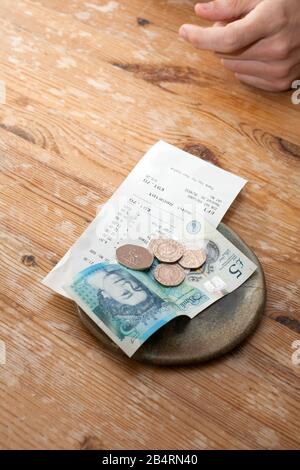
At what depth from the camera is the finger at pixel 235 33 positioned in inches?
49.1

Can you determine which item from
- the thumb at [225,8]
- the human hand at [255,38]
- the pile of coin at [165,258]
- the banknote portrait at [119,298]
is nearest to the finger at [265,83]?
the human hand at [255,38]

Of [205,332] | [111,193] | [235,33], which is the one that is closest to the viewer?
[205,332]

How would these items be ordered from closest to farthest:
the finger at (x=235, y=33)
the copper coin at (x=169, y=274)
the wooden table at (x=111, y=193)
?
the wooden table at (x=111, y=193) < the copper coin at (x=169, y=274) < the finger at (x=235, y=33)

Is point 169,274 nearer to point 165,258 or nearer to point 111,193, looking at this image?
point 165,258

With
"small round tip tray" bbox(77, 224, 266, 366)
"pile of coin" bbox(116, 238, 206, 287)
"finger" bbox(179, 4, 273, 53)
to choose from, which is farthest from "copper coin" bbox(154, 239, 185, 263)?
"finger" bbox(179, 4, 273, 53)

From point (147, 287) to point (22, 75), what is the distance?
668 millimetres

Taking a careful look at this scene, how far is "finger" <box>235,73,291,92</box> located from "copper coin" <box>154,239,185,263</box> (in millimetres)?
521

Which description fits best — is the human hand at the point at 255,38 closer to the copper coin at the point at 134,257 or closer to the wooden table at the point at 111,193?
the wooden table at the point at 111,193

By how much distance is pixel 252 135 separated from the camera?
4.16 ft

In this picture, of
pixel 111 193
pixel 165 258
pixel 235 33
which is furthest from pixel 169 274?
pixel 235 33

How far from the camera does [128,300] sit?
3.11 feet

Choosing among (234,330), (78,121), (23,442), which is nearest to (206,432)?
(234,330)

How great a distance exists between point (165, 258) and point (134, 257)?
0.19ft

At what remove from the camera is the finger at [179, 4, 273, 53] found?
4.09 ft
